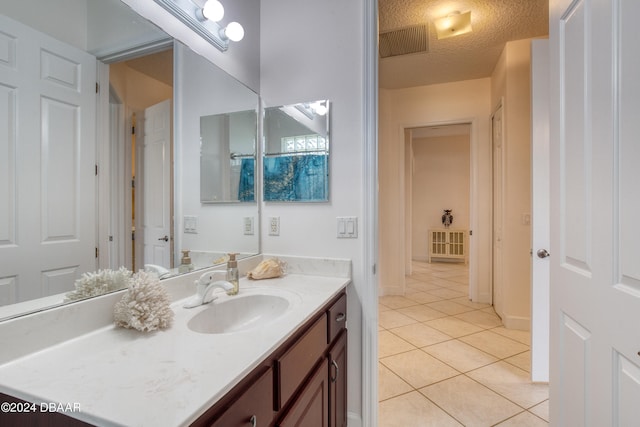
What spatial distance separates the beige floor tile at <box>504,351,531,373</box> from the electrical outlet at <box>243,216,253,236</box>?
2.12 metres

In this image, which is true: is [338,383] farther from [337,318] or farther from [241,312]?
[241,312]

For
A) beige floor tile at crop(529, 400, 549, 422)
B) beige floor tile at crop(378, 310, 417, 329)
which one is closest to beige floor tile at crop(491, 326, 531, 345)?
beige floor tile at crop(378, 310, 417, 329)

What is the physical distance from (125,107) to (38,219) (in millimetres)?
447

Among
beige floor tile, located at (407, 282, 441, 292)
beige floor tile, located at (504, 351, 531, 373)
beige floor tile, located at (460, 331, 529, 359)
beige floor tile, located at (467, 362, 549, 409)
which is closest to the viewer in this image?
beige floor tile, located at (467, 362, 549, 409)

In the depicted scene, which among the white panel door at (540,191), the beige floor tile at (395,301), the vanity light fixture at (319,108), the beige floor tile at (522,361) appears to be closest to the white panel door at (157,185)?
the vanity light fixture at (319,108)

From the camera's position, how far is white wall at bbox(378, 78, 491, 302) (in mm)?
3533

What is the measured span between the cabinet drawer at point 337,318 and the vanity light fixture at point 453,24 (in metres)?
2.35

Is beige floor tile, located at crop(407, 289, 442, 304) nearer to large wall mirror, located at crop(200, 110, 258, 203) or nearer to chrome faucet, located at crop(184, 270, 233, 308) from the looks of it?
large wall mirror, located at crop(200, 110, 258, 203)

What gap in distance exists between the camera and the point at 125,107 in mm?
1026

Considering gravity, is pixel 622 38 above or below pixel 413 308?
above

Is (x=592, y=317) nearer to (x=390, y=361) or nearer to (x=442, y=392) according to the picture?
(x=442, y=392)

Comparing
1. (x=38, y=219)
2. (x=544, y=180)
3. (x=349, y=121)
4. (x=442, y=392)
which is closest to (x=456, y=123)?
(x=544, y=180)

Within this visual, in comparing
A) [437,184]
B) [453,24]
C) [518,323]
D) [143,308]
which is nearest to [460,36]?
[453,24]

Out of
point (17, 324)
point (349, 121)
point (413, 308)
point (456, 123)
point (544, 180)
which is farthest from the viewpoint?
point (456, 123)
